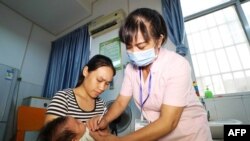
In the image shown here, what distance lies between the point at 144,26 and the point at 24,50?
10.4 ft

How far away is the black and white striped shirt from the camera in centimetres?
102

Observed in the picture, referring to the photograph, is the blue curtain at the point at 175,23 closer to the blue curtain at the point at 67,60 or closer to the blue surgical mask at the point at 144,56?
the blue surgical mask at the point at 144,56

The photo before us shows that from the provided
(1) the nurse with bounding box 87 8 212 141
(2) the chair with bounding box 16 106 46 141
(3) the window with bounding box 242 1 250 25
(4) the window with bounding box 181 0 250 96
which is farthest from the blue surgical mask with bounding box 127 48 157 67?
(3) the window with bounding box 242 1 250 25

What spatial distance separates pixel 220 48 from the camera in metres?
2.19

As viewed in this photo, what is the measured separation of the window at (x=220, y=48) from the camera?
2.01m

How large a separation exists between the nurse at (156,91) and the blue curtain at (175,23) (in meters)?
1.15

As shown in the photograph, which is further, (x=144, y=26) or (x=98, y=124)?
(x=98, y=124)

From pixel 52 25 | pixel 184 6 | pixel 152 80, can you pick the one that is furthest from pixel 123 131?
pixel 52 25

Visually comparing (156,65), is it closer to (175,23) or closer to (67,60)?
(175,23)

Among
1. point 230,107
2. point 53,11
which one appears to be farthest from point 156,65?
point 53,11

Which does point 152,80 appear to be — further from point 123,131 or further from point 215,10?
point 215,10

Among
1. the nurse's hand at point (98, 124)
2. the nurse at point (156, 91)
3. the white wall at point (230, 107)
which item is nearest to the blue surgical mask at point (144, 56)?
the nurse at point (156, 91)

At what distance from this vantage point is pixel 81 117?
3.60 feet

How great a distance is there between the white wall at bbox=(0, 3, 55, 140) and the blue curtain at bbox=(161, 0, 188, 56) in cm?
275
